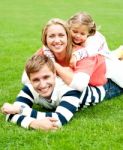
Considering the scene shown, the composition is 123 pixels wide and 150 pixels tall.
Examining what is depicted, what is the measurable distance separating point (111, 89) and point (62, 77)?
126cm

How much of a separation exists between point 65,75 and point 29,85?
48 cm

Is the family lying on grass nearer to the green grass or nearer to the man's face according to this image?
the man's face

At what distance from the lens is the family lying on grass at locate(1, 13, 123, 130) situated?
5.29m

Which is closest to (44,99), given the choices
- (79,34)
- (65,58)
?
(65,58)

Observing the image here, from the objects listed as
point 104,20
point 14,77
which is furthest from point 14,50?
point 104,20

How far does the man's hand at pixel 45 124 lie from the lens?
494 cm

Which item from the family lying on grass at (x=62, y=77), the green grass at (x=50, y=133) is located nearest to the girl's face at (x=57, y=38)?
the family lying on grass at (x=62, y=77)

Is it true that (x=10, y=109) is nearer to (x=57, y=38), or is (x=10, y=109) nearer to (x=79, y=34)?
(x=57, y=38)

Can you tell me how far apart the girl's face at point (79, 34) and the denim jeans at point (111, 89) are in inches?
26.9

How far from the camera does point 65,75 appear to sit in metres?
5.54

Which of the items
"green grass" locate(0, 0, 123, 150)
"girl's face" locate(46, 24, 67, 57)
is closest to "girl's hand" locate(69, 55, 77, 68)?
"girl's face" locate(46, 24, 67, 57)

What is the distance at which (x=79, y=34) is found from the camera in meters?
6.38

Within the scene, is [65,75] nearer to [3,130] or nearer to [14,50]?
[3,130]

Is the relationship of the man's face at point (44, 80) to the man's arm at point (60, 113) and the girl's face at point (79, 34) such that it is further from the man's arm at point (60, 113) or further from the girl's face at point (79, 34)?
the girl's face at point (79, 34)
